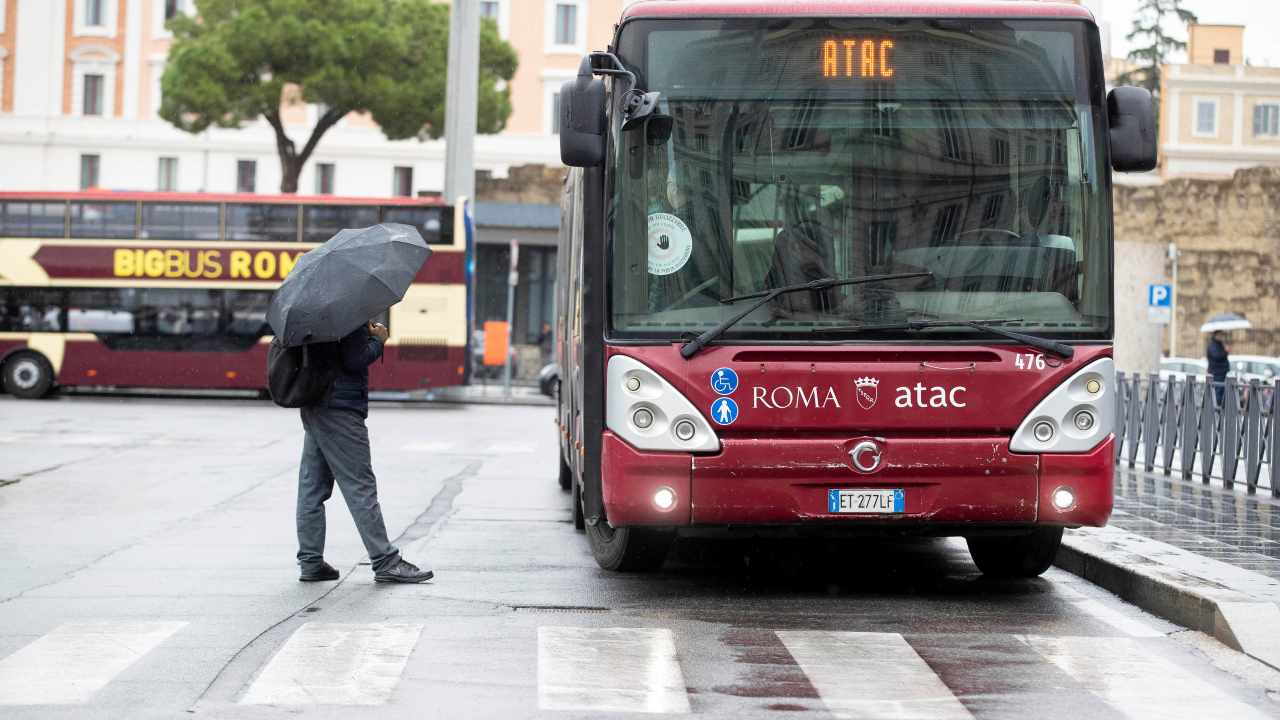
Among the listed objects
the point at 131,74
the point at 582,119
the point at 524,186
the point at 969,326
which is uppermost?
the point at 131,74

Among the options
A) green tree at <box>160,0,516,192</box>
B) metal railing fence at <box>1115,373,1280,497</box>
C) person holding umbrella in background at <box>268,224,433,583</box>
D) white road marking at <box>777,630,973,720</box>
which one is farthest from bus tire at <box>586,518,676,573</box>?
green tree at <box>160,0,516,192</box>

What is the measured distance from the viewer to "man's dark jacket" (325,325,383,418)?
9.49m

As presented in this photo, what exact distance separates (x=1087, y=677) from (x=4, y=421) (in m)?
21.2

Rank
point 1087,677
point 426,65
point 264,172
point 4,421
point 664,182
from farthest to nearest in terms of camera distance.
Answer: point 264,172, point 426,65, point 4,421, point 664,182, point 1087,677

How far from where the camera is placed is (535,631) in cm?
805

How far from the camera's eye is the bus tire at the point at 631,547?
985cm

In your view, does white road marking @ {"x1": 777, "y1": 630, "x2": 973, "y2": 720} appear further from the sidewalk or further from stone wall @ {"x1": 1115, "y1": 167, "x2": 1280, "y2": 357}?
stone wall @ {"x1": 1115, "y1": 167, "x2": 1280, "y2": 357}

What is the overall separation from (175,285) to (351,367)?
80.9 ft

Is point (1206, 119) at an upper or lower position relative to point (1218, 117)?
lower

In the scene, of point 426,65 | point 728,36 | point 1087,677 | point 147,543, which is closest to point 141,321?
point 426,65

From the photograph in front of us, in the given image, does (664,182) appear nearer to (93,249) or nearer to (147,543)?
(147,543)

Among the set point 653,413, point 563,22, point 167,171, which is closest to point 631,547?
point 653,413

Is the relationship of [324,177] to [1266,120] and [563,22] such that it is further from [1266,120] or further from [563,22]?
[1266,120]

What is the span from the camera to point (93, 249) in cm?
3303
